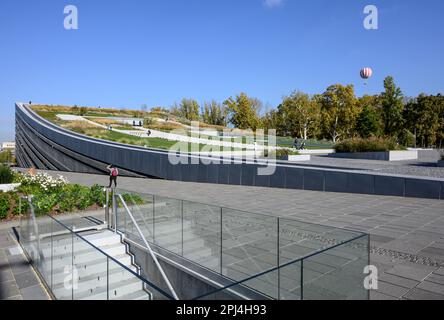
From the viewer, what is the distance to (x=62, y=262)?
219 inches

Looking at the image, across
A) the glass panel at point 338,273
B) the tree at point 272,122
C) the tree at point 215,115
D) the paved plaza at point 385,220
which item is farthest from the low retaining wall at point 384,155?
the tree at point 215,115

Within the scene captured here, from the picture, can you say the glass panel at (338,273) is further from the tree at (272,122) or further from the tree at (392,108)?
the tree at (272,122)

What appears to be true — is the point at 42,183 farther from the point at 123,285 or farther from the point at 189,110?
the point at 189,110

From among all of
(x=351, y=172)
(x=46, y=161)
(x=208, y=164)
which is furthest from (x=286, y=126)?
(x=351, y=172)

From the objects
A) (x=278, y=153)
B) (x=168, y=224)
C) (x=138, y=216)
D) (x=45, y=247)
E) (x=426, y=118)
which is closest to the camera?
(x=45, y=247)

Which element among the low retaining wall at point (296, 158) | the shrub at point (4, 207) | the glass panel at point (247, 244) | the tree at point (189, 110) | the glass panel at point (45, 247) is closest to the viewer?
the glass panel at point (247, 244)

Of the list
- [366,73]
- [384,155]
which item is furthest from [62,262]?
[366,73]

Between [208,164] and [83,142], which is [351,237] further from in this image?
[83,142]

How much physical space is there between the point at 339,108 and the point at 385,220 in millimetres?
56145

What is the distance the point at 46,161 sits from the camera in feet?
116

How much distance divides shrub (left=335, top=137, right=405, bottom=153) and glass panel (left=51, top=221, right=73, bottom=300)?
27515mm

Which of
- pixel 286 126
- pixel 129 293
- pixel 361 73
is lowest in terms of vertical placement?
pixel 129 293

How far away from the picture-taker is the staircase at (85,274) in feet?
11.8
